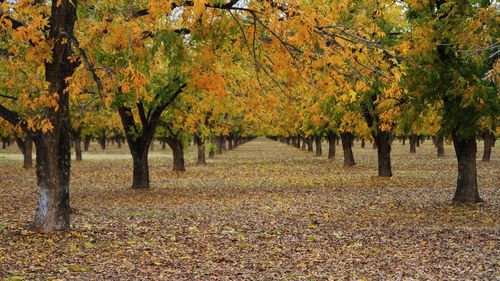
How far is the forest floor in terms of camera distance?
1138cm

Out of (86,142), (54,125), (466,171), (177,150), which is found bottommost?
(466,171)

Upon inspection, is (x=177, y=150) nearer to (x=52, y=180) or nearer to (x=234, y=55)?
(x=234, y=55)

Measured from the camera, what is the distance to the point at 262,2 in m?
12.3

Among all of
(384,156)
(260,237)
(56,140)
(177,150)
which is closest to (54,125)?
(56,140)

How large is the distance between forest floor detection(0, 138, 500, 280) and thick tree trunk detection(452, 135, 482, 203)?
53cm

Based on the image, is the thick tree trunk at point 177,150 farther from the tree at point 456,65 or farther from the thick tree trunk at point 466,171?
the tree at point 456,65

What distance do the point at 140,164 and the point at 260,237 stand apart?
14.9 metres

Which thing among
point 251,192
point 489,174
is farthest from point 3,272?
point 489,174

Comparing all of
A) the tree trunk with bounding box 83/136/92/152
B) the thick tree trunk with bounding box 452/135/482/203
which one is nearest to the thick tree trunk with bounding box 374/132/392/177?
the thick tree trunk with bounding box 452/135/482/203

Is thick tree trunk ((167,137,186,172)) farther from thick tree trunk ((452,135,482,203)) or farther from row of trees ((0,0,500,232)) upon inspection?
thick tree trunk ((452,135,482,203))

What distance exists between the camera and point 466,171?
21.3 metres

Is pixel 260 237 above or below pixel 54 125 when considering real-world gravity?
below

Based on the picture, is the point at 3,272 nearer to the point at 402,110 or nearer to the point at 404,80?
the point at 404,80

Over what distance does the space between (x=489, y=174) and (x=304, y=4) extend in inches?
1132
